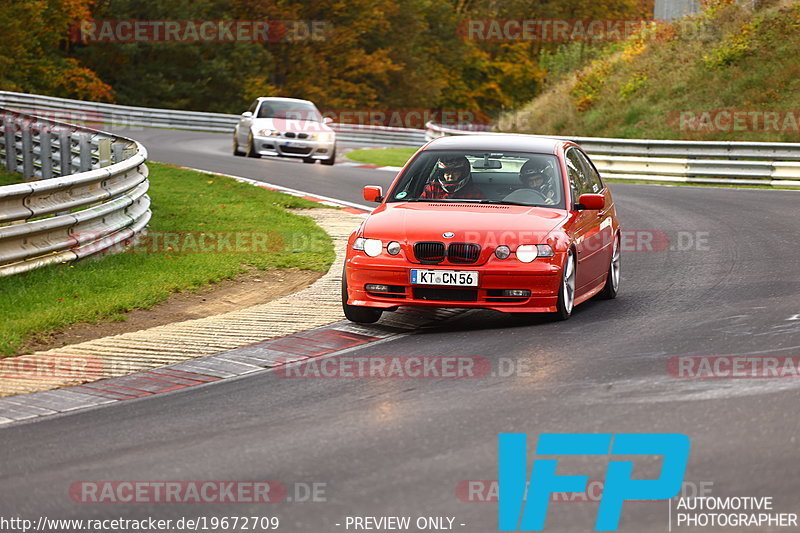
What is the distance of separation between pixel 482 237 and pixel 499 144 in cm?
167

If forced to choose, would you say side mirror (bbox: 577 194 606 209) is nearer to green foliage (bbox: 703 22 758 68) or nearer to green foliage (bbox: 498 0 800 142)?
green foliage (bbox: 498 0 800 142)

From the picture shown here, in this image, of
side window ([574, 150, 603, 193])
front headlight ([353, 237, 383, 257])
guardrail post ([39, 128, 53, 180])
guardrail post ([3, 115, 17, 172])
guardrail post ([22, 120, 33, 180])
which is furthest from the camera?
guardrail post ([3, 115, 17, 172])

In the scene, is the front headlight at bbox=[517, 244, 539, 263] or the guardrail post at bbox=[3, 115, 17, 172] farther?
the guardrail post at bbox=[3, 115, 17, 172]

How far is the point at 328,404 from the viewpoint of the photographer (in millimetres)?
7219

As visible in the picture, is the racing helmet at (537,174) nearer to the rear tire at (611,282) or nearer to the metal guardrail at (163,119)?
the rear tire at (611,282)

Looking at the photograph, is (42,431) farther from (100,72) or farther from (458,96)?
(458,96)

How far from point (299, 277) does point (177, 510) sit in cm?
749

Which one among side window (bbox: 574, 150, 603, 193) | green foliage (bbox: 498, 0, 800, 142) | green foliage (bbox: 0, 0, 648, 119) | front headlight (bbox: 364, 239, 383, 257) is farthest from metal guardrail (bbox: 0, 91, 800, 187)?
green foliage (bbox: 0, 0, 648, 119)

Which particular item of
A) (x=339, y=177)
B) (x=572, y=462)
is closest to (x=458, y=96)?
(x=339, y=177)

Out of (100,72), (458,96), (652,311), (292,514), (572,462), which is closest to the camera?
(292,514)

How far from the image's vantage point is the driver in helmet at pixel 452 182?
10695mm

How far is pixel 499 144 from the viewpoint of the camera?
36.1 ft

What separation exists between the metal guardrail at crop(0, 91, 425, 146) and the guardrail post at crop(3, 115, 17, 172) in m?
23.7

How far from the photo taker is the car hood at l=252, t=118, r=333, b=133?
29516 millimetres
